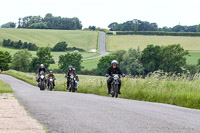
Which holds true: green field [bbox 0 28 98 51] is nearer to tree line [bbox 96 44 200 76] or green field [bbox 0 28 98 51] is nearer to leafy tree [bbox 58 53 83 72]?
leafy tree [bbox 58 53 83 72]

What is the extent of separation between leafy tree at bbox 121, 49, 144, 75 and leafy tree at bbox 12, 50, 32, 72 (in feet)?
93.4

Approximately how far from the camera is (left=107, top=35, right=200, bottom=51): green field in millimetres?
135575

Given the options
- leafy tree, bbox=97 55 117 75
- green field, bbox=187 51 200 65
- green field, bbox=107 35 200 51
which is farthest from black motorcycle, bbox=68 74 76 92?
green field, bbox=107 35 200 51

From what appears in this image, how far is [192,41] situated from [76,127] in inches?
5418

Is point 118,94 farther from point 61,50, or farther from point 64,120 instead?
point 61,50

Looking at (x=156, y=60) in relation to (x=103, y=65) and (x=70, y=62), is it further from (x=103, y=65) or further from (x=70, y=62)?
(x=70, y=62)

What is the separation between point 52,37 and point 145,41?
130ft

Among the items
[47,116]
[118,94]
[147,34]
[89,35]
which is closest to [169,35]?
[147,34]

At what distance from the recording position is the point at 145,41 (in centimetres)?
14488

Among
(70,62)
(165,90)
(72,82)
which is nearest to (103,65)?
(70,62)

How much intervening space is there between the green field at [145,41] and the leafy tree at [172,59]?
115ft

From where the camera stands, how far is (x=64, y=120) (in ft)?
25.8

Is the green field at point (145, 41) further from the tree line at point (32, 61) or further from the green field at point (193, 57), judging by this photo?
the tree line at point (32, 61)

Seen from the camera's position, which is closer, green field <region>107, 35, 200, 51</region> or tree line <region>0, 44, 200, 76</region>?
tree line <region>0, 44, 200, 76</region>
